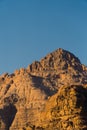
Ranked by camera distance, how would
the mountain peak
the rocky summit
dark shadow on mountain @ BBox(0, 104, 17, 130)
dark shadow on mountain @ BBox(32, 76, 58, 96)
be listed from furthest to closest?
the mountain peak < dark shadow on mountain @ BBox(32, 76, 58, 96) < dark shadow on mountain @ BBox(0, 104, 17, 130) < the rocky summit

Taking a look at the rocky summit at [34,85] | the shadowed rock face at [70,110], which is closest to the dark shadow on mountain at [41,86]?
the rocky summit at [34,85]

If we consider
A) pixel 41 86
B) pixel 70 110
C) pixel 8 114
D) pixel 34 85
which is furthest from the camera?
pixel 34 85

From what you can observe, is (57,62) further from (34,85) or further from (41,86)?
(34,85)

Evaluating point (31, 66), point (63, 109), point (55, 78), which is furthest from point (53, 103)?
point (31, 66)

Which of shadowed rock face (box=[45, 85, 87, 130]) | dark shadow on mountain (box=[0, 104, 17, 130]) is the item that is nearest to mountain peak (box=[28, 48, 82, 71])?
dark shadow on mountain (box=[0, 104, 17, 130])

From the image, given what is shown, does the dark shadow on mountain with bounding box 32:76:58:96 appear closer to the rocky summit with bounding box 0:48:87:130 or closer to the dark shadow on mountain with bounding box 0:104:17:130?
the rocky summit with bounding box 0:48:87:130

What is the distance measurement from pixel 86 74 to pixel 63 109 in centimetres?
11019

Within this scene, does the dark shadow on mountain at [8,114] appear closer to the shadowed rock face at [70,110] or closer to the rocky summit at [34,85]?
the rocky summit at [34,85]

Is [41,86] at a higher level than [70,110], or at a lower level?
higher

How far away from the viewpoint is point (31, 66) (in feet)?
616

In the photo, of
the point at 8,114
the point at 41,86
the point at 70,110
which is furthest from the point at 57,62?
the point at 70,110

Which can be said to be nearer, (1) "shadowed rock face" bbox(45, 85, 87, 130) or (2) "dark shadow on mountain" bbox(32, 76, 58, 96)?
(1) "shadowed rock face" bbox(45, 85, 87, 130)

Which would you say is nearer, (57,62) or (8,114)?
(8,114)

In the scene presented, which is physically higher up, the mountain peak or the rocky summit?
the mountain peak
